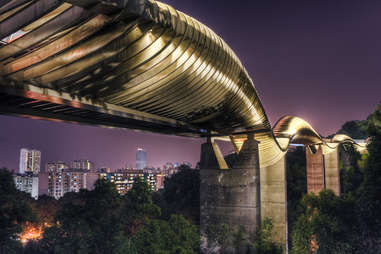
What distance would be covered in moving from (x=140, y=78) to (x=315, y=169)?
72.7 ft

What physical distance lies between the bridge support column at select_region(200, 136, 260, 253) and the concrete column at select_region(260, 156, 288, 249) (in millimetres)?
3717

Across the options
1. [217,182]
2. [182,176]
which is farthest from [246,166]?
[182,176]

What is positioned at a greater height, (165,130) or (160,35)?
(160,35)

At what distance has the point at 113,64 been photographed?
20.2 feet

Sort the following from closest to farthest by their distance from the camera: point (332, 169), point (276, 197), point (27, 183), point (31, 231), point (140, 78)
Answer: point (140, 78), point (276, 197), point (332, 169), point (31, 231), point (27, 183)

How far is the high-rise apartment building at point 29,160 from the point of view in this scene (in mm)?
173025

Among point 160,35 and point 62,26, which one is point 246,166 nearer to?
point 160,35

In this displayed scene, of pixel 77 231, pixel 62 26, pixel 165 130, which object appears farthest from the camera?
pixel 77 231

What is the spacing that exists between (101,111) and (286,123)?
39.4 feet

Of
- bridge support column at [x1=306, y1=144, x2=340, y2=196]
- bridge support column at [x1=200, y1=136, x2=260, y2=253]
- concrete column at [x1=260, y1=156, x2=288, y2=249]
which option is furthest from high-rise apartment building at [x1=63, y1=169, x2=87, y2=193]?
bridge support column at [x1=200, y1=136, x2=260, y2=253]

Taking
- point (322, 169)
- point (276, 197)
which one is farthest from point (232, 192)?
point (322, 169)

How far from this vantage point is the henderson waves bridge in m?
4.70

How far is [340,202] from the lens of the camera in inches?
821

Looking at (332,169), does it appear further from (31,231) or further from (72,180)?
(72,180)
